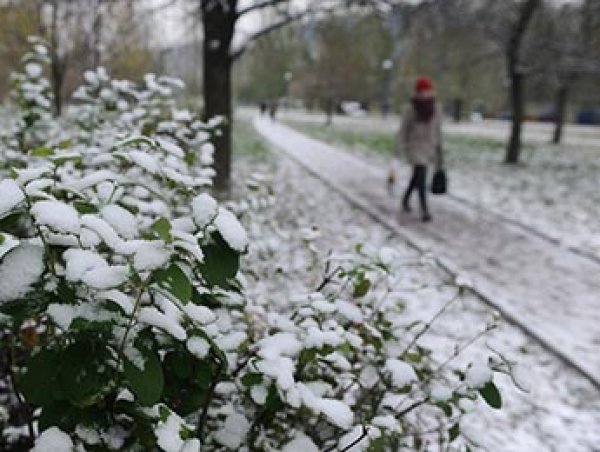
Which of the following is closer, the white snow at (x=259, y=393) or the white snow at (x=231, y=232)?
the white snow at (x=231, y=232)

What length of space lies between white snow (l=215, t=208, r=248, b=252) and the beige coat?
22.1 ft

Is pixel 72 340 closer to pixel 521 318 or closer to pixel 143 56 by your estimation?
pixel 521 318

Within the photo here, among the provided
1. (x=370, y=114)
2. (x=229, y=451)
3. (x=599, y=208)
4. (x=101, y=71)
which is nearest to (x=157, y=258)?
(x=229, y=451)

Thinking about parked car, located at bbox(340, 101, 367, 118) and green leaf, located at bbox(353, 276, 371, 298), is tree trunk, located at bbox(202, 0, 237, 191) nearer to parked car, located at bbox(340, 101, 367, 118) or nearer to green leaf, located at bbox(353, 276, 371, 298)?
green leaf, located at bbox(353, 276, 371, 298)

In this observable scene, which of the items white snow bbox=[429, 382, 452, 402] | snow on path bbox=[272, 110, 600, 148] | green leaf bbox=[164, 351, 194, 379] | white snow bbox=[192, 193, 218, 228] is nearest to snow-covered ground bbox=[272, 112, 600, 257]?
snow on path bbox=[272, 110, 600, 148]

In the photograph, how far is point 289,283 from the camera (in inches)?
191

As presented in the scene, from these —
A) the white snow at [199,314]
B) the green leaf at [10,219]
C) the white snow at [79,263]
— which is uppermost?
the green leaf at [10,219]

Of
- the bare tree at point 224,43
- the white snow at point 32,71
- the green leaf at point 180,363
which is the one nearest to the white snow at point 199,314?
the green leaf at point 180,363

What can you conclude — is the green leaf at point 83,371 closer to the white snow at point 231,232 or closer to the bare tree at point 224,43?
the white snow at point 231,232

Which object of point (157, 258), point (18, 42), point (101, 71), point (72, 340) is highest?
point (18, 42)

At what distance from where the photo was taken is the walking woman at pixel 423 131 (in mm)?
7664

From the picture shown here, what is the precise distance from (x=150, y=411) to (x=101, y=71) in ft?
8.60

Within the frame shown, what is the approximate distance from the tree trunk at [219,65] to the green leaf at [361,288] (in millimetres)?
6721

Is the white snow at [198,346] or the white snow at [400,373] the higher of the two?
the white snow at [198,346]
